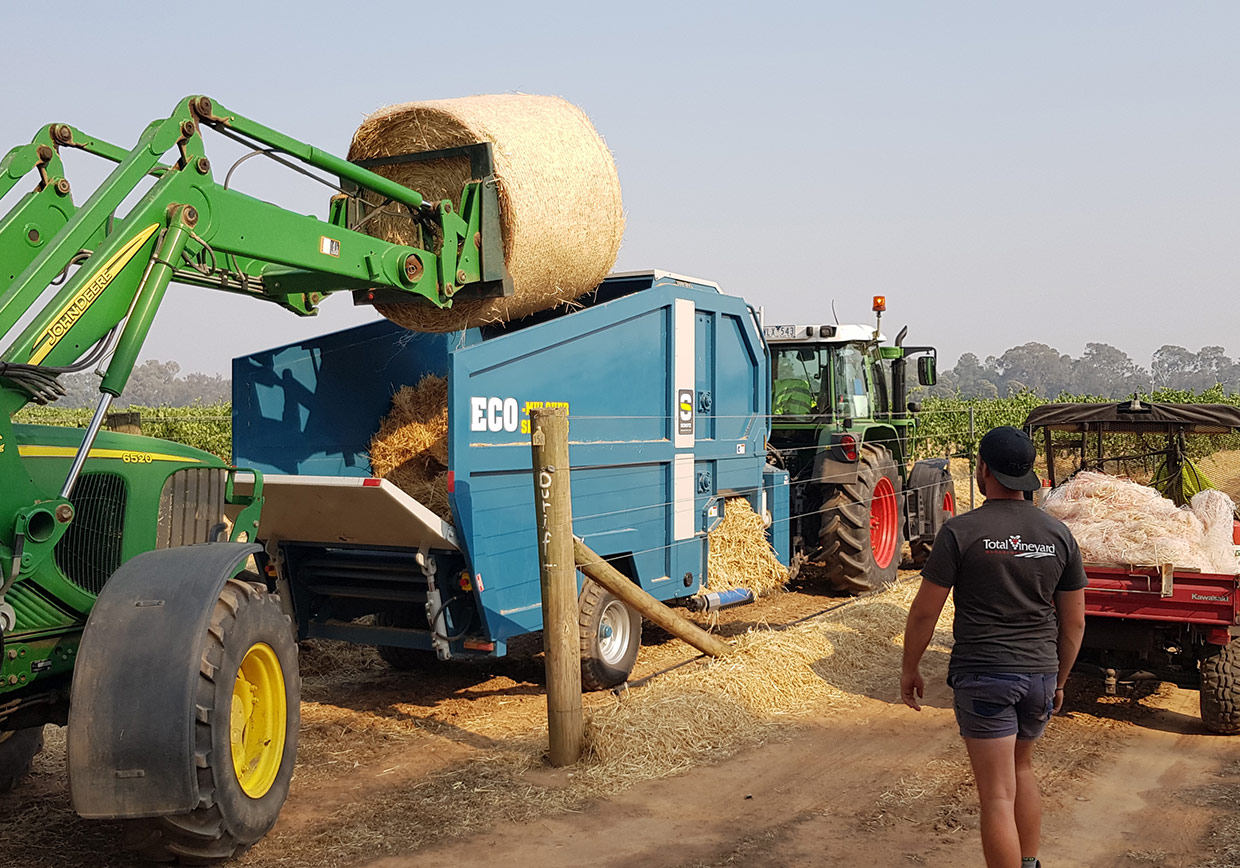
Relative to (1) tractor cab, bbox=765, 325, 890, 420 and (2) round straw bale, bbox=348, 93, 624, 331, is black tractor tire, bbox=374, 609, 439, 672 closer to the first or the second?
(2) round straw bale, bbox=348, 93, 624, 331

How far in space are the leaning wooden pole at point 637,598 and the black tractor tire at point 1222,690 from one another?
2905 mm

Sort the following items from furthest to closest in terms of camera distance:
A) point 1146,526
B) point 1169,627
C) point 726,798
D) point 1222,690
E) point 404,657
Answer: point 404,657 → point 1146,526 → point 1169,627 → point 1222,690 → point 726,798

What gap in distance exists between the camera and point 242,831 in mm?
4184

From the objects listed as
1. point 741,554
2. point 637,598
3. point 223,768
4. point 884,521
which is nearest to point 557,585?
point 637,598

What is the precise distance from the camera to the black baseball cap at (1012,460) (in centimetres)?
377

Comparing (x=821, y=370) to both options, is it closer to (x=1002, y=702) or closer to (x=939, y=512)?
(x=939, y=512)

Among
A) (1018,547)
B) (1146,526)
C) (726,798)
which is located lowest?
(726,798)

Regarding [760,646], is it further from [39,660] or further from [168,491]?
[39,660]

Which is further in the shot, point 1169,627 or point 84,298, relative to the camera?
point 1169,627

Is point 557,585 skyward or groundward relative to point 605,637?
skyward

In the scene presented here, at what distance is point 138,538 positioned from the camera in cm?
449

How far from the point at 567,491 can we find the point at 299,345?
2.56 meters

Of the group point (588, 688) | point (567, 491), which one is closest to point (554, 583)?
point (567, 491)

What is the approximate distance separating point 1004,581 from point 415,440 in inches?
167
